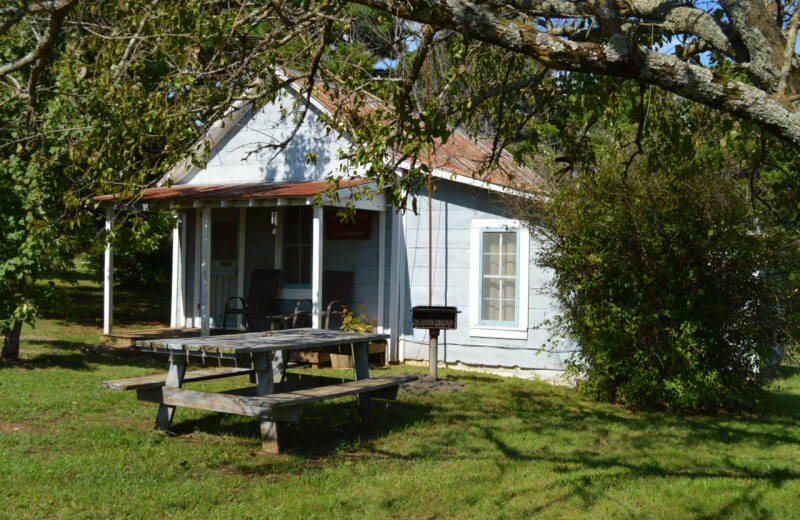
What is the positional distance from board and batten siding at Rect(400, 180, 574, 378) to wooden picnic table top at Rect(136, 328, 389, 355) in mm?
4127

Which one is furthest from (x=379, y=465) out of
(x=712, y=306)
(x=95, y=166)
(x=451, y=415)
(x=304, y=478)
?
(x=712, y=306)

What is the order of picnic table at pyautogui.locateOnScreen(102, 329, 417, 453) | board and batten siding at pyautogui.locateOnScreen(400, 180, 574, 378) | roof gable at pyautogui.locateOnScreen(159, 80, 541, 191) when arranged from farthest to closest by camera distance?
roof gable at pyautogui.locateOnScreen(159, 80, 541, 191), board and batten siding at pyautogui.locateOnScreen(400, 180, 574, 378), picnic table at pyautogui.locateOnScreen(102, 329, 417, 453)

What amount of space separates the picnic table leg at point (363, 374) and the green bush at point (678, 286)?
2895 mm

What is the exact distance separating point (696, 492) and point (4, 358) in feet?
32.7

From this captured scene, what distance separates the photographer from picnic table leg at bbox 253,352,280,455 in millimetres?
7270

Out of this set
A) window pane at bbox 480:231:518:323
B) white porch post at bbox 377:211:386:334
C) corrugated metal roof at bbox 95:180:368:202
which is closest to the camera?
window pane at bbox 480:231:518:323

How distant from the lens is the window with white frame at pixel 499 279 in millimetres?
12656

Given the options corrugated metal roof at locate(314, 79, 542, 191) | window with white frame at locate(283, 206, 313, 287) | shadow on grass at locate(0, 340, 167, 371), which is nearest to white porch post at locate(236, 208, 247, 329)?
window with white frame at locate(283, 206, 313, 287)

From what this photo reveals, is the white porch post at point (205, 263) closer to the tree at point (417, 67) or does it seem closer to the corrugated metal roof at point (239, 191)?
the corrugated metal roof at point (239, 191)

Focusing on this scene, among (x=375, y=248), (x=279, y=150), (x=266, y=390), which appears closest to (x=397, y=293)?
(x=375, y=248)

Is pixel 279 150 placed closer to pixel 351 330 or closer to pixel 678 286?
pixel 351 330

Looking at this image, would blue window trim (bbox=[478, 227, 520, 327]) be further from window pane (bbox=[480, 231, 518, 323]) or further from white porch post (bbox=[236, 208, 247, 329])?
white porch post (bbox=[236, 208, 247, 329])

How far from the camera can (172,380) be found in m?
7.84

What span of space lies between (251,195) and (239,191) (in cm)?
90
